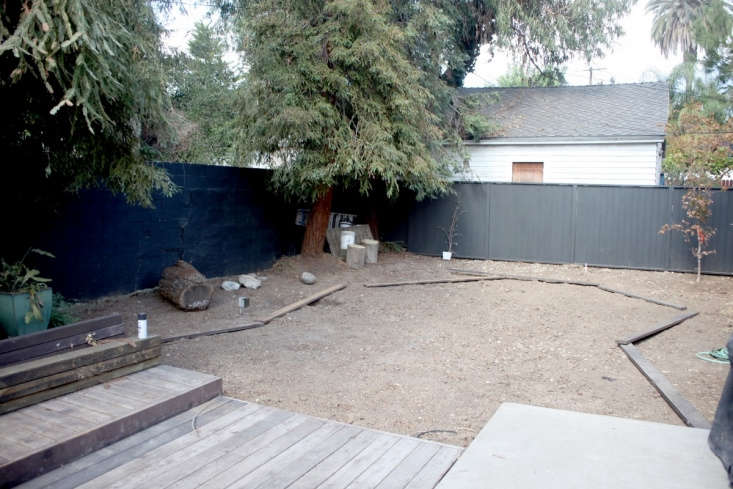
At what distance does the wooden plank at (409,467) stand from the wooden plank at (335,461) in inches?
11.1

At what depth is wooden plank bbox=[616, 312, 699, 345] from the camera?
249 inches

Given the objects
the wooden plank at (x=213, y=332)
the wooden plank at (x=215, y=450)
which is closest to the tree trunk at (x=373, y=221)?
the wooden plank at (x=213, y=332)

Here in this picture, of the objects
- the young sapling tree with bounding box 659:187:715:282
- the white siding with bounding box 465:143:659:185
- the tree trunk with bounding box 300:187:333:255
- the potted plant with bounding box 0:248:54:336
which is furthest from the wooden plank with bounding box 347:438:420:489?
the white siding with bounding box 465:143:659:185

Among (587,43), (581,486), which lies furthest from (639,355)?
(587,43)

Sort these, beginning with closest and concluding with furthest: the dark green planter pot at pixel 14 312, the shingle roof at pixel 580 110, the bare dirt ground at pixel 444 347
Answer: the bare dirt ground at pixel 444 347 → the dark green planter pot at pixel 14 312 → the shingle roof at pixel 580 110

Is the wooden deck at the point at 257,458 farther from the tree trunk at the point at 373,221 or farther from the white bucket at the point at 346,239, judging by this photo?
the tree trunk at the point at 373,221

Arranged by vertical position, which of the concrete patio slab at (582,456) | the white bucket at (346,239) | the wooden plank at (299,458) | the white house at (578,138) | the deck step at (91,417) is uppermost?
the white house at (578,138)

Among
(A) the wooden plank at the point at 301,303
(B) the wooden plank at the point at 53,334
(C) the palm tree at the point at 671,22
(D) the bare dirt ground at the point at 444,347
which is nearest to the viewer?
(B) the wooden plank at the point at 53,334

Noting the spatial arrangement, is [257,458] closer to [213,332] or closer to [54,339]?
[54,339]

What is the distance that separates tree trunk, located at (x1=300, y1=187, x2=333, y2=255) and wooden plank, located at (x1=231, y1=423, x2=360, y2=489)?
7.39m

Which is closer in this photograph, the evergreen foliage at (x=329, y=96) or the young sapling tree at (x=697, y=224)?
the evergreen foliage at (x=329, y=96)

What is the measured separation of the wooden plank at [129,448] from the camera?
9.43 feet

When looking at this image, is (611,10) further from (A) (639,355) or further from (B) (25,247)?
(B) (25,247)

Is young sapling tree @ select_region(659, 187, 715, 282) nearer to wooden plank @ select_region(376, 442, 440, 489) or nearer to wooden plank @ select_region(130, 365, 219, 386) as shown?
wooden plank @ select_region(376, 442, 440, 489)
